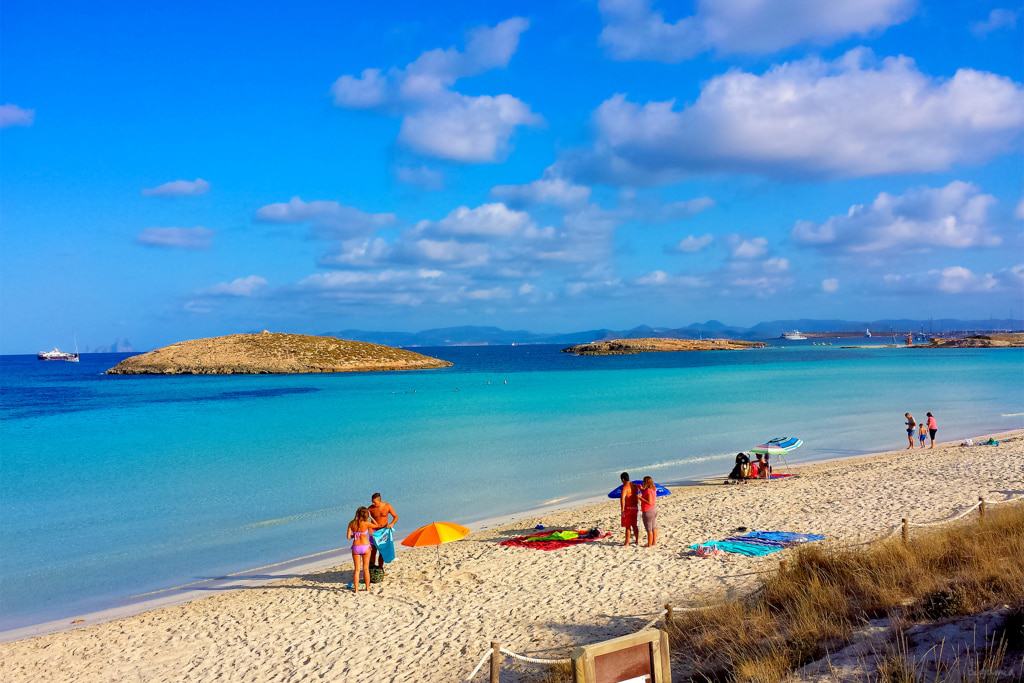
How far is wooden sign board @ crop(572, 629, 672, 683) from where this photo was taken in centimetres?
436

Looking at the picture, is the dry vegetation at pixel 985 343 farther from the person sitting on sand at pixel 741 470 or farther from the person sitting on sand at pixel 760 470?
the person sitting on sand at pixel 741 470

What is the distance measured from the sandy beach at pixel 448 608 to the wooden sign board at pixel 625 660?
3.40 meters

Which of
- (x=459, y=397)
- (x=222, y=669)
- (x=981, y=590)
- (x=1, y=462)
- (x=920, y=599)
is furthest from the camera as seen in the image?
(x=459, y=397)

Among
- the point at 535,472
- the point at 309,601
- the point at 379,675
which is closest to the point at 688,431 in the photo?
the point at 535,472

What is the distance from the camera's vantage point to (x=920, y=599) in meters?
6.62

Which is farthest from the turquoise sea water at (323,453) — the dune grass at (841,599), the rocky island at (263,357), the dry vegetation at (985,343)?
the dry vegetation at (985,343)

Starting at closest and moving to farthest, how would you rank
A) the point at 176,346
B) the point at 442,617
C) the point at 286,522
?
the point at 442,617, the point at 286,522, the point at 176,346

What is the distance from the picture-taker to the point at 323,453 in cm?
2642

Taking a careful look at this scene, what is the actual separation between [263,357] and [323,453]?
2259 inches

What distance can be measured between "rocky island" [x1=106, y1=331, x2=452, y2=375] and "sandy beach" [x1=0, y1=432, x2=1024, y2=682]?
227ft

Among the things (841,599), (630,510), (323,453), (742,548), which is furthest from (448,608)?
(323,453)

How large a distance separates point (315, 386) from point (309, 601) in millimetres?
51915

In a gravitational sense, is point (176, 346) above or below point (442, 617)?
above

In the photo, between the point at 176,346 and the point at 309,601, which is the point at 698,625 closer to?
the point at 309,601
